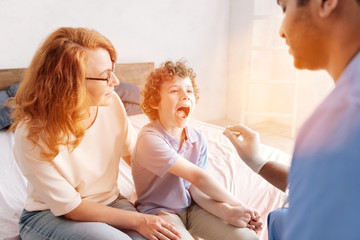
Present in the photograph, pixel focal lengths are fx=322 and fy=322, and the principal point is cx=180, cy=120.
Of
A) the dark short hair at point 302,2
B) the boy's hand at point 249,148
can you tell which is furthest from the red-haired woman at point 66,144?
the dark short hair at point 302,2

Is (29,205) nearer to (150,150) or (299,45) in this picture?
(150,150)

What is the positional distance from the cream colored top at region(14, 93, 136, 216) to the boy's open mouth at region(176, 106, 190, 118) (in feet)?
0.67

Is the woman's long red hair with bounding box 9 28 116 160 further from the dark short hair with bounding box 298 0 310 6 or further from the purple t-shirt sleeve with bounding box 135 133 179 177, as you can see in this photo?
the dark short hair with bounding box 298 0 310 6

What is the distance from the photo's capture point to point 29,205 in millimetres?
1073

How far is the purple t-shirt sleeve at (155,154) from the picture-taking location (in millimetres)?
1117

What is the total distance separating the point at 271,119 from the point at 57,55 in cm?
338

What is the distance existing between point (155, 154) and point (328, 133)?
27.4 inches

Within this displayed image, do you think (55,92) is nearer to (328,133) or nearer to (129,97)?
(328,133)

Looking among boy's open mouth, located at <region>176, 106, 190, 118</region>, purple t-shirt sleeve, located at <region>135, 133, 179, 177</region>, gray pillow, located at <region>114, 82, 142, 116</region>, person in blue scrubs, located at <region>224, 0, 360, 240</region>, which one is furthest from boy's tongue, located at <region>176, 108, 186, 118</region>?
gray pillow, located at <region>114, 82, 142, 116</region>

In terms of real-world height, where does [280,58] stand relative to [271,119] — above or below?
above

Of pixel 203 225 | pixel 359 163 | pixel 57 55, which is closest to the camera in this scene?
pixel 359 163

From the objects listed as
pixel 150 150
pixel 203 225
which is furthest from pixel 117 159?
pixel 203 225

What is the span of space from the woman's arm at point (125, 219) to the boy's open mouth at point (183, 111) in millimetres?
415

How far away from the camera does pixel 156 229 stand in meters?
0.99
